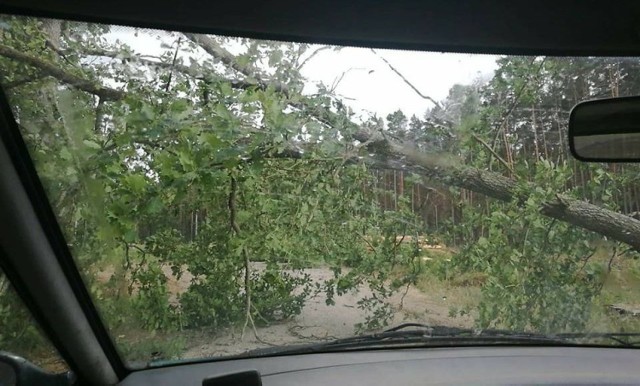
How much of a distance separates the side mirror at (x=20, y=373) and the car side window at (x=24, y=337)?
157 mm

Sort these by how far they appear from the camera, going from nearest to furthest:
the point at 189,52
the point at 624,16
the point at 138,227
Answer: the point at 624,16 < the point at 189,52 < the point at 138,227

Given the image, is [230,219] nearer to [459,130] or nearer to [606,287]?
[459,130]

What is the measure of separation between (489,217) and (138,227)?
2.16 metres

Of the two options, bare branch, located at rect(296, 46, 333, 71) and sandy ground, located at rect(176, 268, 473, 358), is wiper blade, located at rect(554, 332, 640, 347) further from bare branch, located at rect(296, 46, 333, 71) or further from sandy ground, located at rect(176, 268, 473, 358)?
bare branch, located at rect(296, 46, 333, 71)

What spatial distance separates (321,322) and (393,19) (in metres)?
1.88

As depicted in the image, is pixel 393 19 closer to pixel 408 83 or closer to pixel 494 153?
pixel 408 83

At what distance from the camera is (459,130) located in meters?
3.42

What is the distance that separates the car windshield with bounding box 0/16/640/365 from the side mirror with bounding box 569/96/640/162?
43 centimetres

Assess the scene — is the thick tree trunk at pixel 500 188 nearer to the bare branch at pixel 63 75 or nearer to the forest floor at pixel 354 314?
the forest floor at pixel 354 314

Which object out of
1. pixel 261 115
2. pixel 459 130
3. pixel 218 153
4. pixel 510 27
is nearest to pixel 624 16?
pixel 510 27

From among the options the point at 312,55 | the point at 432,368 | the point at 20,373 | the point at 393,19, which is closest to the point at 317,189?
the point at 312,55

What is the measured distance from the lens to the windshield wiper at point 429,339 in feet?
10.7

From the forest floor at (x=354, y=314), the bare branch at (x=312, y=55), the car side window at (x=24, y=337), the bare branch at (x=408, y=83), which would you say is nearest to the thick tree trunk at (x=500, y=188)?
the forest floor at (x=354, y=314)

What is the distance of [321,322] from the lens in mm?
3389
